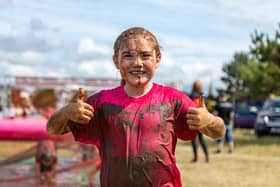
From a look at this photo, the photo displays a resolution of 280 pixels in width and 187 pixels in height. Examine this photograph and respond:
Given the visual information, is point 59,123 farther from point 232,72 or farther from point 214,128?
point 232,72

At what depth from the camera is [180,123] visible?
2656mm

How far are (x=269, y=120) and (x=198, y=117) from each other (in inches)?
669

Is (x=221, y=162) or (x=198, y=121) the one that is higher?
(x=198, y=121)

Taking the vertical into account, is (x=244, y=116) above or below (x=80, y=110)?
below

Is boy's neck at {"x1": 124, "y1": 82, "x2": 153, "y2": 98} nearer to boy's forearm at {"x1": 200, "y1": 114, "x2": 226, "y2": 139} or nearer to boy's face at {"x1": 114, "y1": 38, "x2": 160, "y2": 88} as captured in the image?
boy's face at {"x1": 114, "y1": 38, "x2": 160, "y2": 88}

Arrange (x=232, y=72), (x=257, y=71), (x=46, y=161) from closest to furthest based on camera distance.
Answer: (x=46, y=161) → (x=257, y=71) → (x=232, y=72)

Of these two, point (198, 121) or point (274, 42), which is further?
point (274, 42)

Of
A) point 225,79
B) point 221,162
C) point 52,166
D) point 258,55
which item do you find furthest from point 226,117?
point 225,79

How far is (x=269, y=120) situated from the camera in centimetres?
1894

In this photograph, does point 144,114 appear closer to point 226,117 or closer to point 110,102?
point 110,102

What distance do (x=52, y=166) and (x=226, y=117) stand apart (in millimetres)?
6387

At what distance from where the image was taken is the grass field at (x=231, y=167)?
844 centimetres

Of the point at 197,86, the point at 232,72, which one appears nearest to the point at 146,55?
the point at 197,86

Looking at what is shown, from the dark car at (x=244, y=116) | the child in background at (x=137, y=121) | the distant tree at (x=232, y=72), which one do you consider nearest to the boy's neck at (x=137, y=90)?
the child in background at (x=137, y=121)
